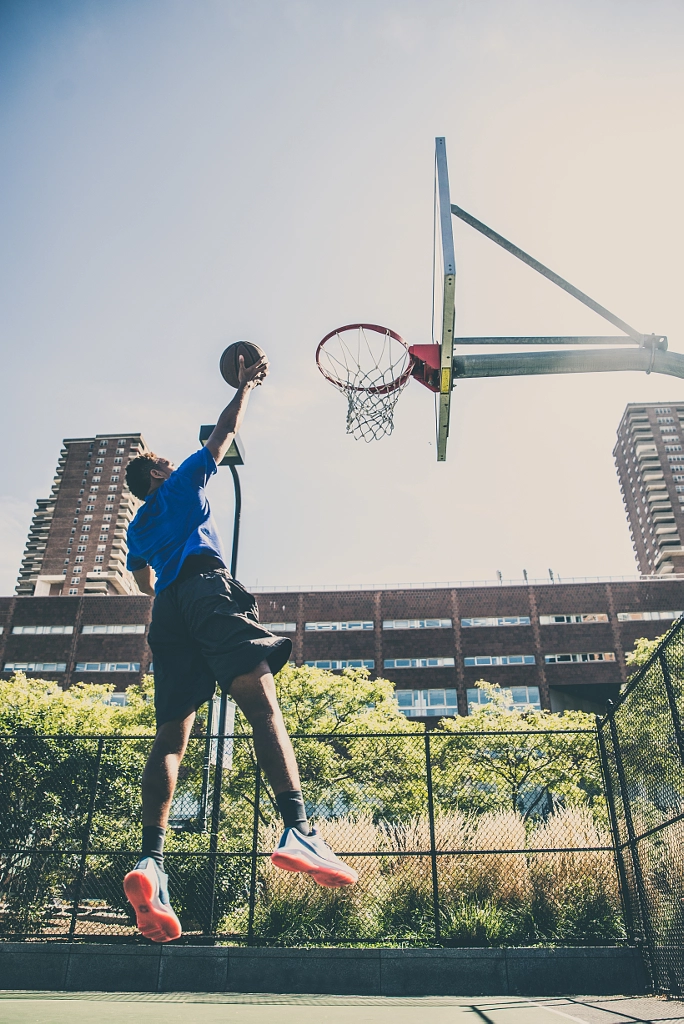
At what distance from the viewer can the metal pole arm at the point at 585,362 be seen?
5.38 metres

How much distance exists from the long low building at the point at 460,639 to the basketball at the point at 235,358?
4093 cm

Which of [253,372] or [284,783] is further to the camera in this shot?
[253,372]

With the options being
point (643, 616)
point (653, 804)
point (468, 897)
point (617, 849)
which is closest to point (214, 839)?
point (468, 897)

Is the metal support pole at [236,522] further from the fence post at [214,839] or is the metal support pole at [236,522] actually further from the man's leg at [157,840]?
the man's leg at [157,840]

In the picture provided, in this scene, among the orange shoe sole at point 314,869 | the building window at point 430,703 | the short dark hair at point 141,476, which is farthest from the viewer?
the building window at point 430,703

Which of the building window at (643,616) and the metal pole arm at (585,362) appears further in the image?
the building window at (643,616)

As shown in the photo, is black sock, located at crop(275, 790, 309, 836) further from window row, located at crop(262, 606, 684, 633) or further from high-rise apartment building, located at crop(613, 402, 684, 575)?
high-rise apartment building, located at crop(613, 402, 684, 575)

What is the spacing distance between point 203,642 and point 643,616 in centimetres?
4709

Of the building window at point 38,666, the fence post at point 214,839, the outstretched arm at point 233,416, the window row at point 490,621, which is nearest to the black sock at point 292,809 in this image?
the outstretched arm at point 233,416

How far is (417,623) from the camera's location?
44.4 metres

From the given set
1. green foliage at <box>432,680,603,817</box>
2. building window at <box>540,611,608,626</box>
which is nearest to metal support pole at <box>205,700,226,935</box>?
green foliage at <box>432,680,603,817</box>

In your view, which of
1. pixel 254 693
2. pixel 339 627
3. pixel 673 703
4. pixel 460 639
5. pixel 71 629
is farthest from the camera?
pixel 71 629

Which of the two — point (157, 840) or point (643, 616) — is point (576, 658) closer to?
point (643, 616)

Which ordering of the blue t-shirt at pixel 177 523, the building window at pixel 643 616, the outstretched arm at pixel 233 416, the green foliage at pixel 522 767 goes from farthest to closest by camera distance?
the building window at pixel 643 616, the green foliage at pixel 522 767, the outstretched arm at pixel 233 416, the blue t-shirt at pixel 177 523
